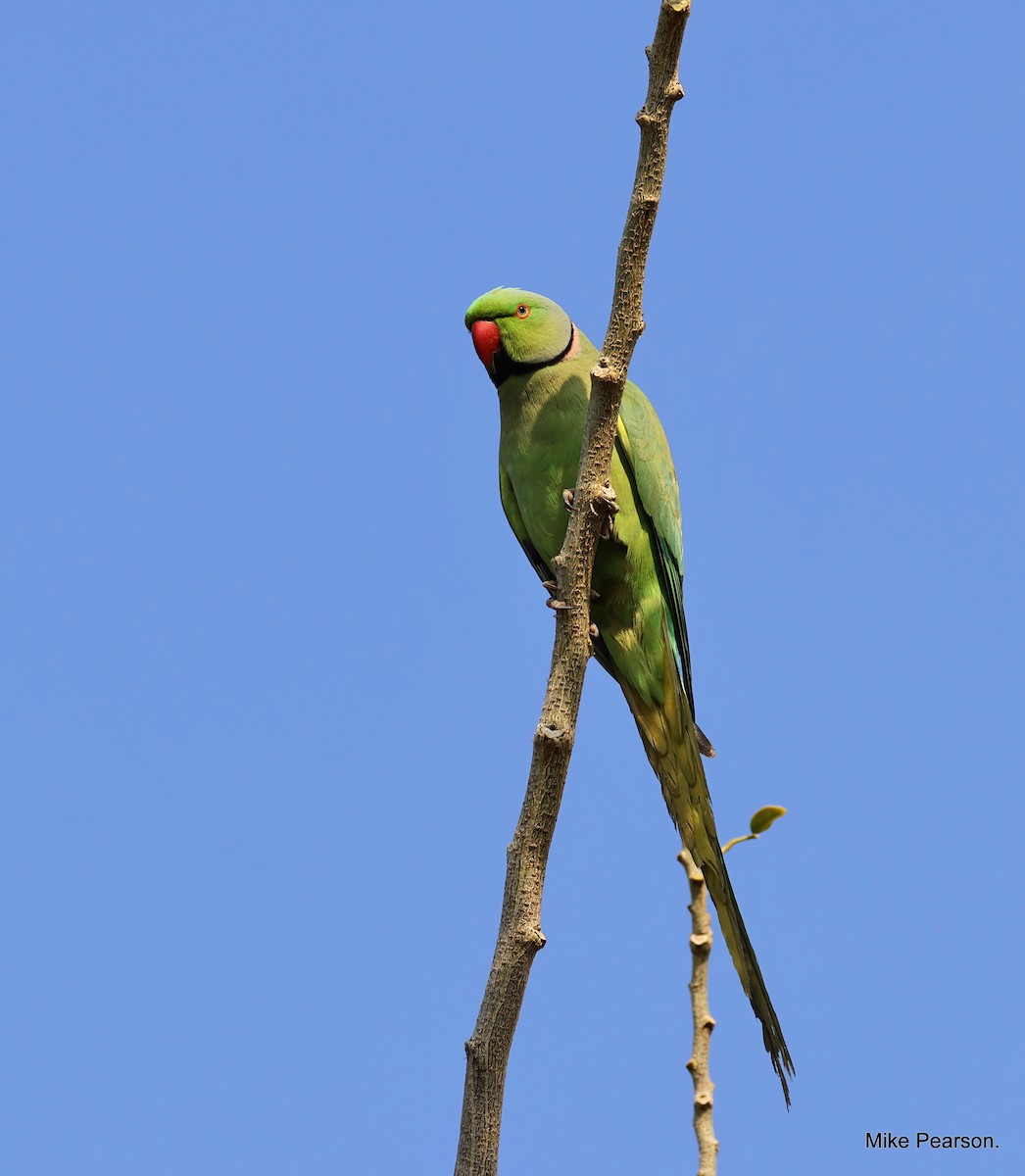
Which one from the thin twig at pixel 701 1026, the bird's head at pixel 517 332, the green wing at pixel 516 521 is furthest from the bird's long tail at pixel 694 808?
the thin twig at pixel 701 1026

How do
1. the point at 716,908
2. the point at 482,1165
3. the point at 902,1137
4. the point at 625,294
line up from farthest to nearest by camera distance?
the point at 716,908 < the point at 625,294 < the point at 902,1137 < the point at 482,1165

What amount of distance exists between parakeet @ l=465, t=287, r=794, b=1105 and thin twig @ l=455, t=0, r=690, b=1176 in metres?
1.30

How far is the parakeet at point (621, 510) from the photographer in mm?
4543

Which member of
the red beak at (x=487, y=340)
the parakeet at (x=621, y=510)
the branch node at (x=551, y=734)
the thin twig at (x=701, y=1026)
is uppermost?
the red beak at (x=487, y=340)

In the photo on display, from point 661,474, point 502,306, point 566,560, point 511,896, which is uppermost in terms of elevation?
point 502,306

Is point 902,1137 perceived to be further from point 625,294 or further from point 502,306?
point 502,306

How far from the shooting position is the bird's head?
4.83m

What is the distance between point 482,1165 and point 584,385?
2.98 metres

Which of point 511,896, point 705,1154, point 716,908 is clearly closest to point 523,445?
point 716,908

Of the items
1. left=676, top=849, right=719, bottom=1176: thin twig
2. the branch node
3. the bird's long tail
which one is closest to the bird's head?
the bird's long tail

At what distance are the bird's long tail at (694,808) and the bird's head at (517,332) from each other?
4.50 ft

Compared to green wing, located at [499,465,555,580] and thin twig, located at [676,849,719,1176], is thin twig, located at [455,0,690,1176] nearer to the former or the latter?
thin twig, located at [676,849,719,1176]

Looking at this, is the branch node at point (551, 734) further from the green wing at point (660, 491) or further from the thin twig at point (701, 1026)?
the green wing at point (660, 491)

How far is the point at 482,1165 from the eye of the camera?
8.05 ft
